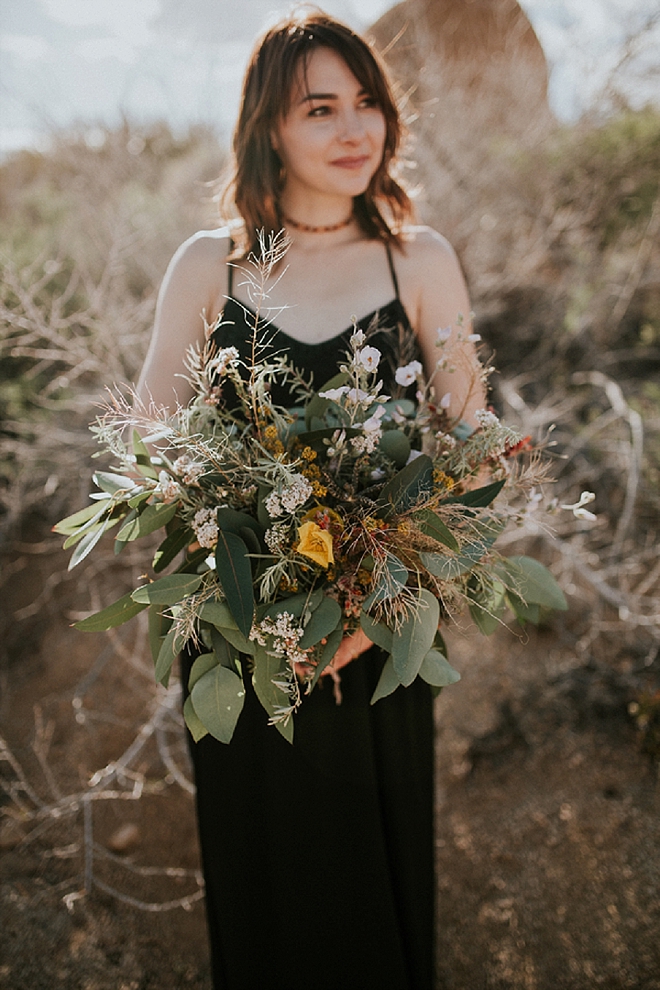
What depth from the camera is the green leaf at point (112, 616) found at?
113 centimetres

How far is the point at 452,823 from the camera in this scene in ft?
8.64

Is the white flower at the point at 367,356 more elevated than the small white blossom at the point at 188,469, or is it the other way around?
the white flower at the point at 367,356

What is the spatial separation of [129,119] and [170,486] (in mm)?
4006

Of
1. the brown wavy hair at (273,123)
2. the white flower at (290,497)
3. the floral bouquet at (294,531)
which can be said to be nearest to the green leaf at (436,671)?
the floral bouquet at (294,531)

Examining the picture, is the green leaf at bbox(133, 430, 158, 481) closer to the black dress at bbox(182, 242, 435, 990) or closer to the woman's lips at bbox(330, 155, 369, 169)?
the black dress at bbox(182, 242, 435, 990)

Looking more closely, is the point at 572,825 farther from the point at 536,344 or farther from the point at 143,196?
the point at 143,196

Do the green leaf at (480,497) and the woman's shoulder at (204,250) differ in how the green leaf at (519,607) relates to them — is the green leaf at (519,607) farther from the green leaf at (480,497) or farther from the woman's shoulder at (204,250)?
the woman's shoulder at (204,250)

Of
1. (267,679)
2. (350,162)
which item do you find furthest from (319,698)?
(350,162)

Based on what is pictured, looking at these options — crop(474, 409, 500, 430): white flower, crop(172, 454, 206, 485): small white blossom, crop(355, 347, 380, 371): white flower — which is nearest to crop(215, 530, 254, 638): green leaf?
crop(172, 454, 206, 485): small white blossom

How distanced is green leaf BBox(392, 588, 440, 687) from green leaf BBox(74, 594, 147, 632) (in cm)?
45

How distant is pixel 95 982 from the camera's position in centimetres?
212

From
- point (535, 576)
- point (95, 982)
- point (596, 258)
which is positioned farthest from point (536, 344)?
point (95, 982)

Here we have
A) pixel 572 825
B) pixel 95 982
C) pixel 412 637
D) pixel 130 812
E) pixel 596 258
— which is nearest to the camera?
pixel 412 637

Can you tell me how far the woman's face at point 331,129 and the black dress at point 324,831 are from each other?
0.32m
